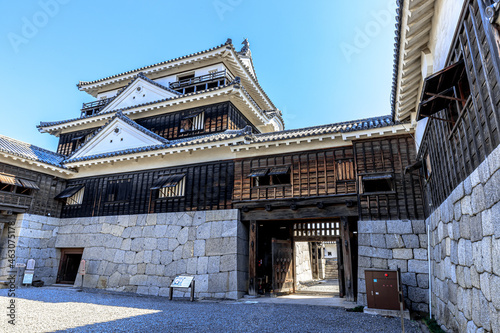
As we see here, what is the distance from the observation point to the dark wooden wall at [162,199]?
13.9 metres

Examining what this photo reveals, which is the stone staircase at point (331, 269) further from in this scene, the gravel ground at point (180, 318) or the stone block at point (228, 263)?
the gravel ground at point (180, 318)

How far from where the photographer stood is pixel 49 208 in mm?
16812

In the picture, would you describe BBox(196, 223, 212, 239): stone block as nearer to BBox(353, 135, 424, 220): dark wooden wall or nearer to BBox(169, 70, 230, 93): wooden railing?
BBox(353, 135, 424, 220): dark wooden wall

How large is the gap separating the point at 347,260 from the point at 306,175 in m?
3.65

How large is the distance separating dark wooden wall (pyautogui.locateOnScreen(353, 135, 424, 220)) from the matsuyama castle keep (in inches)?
2.0

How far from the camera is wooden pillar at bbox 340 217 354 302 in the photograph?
431 inches

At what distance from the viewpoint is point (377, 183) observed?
39.0 ft

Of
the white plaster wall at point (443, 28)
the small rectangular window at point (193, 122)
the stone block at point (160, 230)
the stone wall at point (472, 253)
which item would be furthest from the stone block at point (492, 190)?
the small rectangular window at point (193, 122)

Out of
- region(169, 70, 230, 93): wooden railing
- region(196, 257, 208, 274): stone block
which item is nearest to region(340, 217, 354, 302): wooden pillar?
region(196, 257, 208, 274): stone block

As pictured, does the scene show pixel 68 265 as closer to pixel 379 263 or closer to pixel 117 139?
pixel 117 139

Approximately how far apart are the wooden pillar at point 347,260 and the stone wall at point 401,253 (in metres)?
0.65

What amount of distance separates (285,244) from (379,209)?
5138mm

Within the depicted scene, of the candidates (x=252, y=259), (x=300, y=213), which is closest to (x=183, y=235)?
(x=252, y=259)

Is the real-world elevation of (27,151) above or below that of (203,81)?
below
